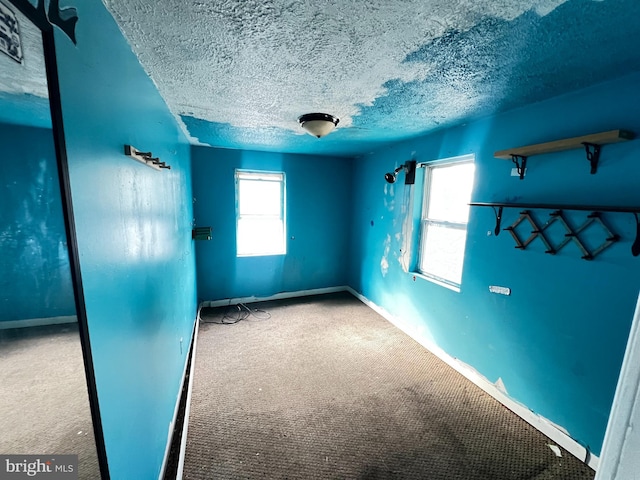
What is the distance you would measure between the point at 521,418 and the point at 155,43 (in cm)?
306

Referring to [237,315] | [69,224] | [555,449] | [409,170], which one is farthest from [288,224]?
[555,449]

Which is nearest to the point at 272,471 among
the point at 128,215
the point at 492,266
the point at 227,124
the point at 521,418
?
the point at 128,215

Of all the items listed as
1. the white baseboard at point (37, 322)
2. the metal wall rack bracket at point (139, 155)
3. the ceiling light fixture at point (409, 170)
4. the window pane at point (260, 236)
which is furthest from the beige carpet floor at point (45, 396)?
the window pane at point (260, 236)

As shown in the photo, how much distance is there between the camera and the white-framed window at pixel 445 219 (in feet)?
7.55

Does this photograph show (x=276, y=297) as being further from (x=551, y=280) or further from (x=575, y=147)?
(x=575, y=147)

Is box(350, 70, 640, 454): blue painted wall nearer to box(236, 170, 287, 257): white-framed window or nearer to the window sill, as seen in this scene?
the window sill

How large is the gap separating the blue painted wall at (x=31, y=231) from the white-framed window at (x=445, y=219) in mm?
2429

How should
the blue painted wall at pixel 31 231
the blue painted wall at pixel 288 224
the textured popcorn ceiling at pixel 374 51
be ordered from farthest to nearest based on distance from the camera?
the blue painted wall at pixel 288 224 < the textured popcorn ceiling at pixel 374 51 < the blue painted wall at pixel 31 231

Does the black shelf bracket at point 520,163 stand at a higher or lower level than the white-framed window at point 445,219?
higher

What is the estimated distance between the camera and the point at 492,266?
1962 millimetres

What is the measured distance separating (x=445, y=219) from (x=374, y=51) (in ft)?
6.09

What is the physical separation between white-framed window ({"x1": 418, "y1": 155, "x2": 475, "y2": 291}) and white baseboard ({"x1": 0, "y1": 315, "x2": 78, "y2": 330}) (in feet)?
8.02

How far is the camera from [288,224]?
12.5 ft

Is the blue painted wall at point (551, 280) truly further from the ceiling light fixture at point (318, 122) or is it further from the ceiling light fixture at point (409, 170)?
the ceiling light fixture at point (318, 122)
